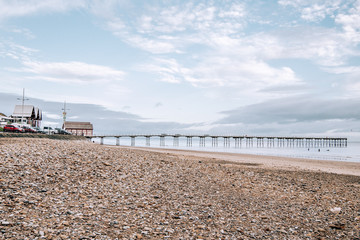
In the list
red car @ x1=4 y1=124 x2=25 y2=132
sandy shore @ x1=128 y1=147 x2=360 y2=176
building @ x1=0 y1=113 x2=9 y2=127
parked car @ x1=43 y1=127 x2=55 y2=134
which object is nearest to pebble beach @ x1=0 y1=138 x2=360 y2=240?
sandy shore @ x1=128 y1=147 x2=360 y2=176

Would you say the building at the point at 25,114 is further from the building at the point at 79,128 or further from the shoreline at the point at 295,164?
the shoreline at the point at 295,164

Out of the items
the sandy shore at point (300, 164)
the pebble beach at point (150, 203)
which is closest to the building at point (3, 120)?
the sandy shore at point (300, 164)

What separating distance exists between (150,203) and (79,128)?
140376mm

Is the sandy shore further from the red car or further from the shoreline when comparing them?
the red car

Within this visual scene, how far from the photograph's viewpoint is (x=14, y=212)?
8.12 meters

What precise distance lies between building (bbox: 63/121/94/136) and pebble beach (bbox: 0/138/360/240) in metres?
131

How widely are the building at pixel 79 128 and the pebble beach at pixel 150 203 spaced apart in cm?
13071

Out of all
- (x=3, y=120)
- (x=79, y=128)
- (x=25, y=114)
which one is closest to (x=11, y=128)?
(x=3, y=120)

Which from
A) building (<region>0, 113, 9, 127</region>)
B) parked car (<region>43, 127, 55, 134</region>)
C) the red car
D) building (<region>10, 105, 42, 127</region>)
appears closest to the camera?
the red car

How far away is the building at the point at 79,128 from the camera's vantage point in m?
139

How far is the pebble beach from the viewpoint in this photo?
7.75m

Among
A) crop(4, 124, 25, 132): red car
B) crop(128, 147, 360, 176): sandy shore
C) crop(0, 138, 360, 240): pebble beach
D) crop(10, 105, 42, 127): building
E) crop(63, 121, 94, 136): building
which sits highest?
crop(10, 105, 42, 127): building

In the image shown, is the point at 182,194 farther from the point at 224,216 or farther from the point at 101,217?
the point at 101,217

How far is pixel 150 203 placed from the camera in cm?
1020
